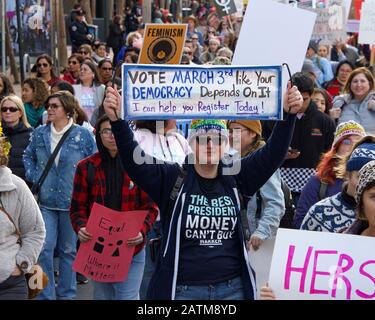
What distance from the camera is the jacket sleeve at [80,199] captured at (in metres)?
6.63

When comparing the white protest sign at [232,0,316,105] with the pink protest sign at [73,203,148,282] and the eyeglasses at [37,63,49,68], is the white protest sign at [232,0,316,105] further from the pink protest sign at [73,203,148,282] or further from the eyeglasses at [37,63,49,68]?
the eyeglasses at [37,63,49,68]

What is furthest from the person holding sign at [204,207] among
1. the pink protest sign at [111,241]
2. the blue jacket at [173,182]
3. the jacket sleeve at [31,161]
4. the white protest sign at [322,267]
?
the jacket sleeve at [31,161]

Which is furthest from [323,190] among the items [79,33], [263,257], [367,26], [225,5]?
[79,33]

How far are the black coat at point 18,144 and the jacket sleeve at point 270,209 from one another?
2.77m

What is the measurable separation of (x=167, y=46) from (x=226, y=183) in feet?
15.7

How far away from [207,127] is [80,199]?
1.89 meters

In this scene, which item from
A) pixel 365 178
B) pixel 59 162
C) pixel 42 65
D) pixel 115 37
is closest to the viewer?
pixel 365 178

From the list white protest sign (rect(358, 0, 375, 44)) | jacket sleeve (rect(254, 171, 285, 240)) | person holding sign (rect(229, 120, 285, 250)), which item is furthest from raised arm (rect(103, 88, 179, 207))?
white protest sign (rect(358, 0, 375, 44))

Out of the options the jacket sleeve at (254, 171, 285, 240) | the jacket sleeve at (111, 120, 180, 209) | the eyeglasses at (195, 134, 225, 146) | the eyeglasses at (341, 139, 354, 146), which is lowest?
the jacket sleeve at (254, 171, 285, 240)

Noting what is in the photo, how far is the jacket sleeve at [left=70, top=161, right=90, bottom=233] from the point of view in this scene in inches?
261

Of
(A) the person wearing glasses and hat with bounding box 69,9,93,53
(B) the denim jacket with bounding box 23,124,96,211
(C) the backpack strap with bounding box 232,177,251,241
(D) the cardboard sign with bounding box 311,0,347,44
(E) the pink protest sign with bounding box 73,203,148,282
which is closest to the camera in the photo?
(C) the backpack strap with bounding box 232,177,251,241

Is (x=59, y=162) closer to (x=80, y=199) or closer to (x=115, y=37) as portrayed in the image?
(x=80, y=199)

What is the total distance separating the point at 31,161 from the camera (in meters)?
7.89

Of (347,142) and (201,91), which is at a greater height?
(201,91)
